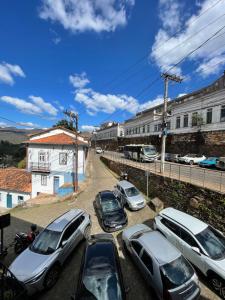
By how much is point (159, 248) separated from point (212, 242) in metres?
2.21

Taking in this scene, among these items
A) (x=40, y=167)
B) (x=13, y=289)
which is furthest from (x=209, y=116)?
(x=13, y=289)

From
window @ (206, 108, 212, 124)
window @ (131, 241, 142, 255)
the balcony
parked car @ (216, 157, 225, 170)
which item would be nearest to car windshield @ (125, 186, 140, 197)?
window @ (131, 241, 142, 255)

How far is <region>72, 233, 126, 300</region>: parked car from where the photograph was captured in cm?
454

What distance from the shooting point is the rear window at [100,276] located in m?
4.54

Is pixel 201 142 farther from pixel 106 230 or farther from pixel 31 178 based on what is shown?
pixel 31 178

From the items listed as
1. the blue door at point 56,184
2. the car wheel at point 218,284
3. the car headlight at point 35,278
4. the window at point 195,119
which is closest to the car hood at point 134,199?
the car wheel at point 218,284

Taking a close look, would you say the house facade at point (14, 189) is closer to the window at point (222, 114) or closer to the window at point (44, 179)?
the window at point (44, 179)

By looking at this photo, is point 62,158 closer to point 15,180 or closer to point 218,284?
point 15,180

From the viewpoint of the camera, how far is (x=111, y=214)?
1045 cm

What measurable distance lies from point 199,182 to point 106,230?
22.4 feet

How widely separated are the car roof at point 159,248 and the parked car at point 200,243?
1009 millimetres

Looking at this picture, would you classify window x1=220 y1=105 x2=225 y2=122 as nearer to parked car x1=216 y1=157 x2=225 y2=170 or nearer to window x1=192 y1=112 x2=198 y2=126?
window x1=192 y1=112 x2=198 y2=126

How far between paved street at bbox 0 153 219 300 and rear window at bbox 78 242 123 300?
1.56 metres

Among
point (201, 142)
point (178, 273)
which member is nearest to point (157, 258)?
point (178, 273)
